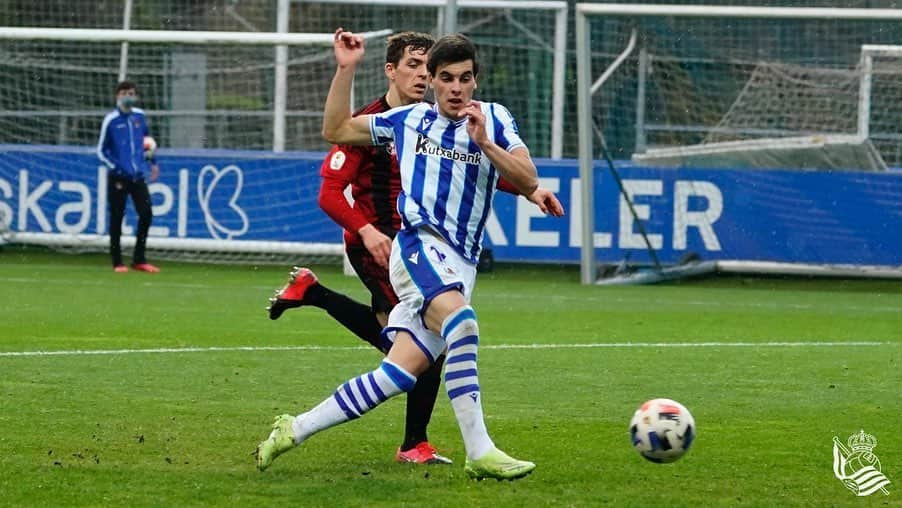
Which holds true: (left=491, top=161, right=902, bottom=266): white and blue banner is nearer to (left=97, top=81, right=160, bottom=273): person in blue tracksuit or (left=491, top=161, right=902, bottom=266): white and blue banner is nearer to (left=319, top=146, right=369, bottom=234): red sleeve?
(left=97, top=81, right=160, bottom=273): person in blue tracksuit

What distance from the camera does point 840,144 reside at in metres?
17.0

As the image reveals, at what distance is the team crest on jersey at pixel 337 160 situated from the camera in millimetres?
6984

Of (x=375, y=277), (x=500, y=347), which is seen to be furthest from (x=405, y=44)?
(x=500, y=347)

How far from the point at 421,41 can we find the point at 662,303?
831 cm

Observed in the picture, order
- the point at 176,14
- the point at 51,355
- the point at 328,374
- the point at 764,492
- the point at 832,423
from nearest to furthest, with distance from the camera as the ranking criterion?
1. the point at 764,492
2. the point at 832,423
3. the point at 328,374
4. the point at 51,355
5. the point at 176,14

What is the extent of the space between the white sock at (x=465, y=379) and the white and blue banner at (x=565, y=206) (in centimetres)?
1155

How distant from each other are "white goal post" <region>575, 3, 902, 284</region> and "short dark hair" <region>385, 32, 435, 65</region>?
961 centimetres

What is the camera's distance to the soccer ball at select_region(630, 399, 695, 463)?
5969 mm

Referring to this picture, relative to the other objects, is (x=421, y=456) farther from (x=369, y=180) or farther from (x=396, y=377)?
(x=369, y=180)


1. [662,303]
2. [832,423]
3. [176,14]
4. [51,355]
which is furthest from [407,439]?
[176,14]

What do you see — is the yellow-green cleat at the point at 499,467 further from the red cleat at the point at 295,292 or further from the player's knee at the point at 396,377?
the red cleat at the point at 295,292

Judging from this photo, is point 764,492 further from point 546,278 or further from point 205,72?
point 205,72

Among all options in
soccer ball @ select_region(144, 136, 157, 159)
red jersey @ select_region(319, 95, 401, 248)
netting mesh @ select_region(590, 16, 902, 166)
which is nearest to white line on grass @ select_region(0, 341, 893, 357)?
red jersey @ select_region(319, 95, 401, 248)

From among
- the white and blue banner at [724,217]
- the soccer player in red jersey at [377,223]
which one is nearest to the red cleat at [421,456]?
the soccer player in red jersey at [377,223]
